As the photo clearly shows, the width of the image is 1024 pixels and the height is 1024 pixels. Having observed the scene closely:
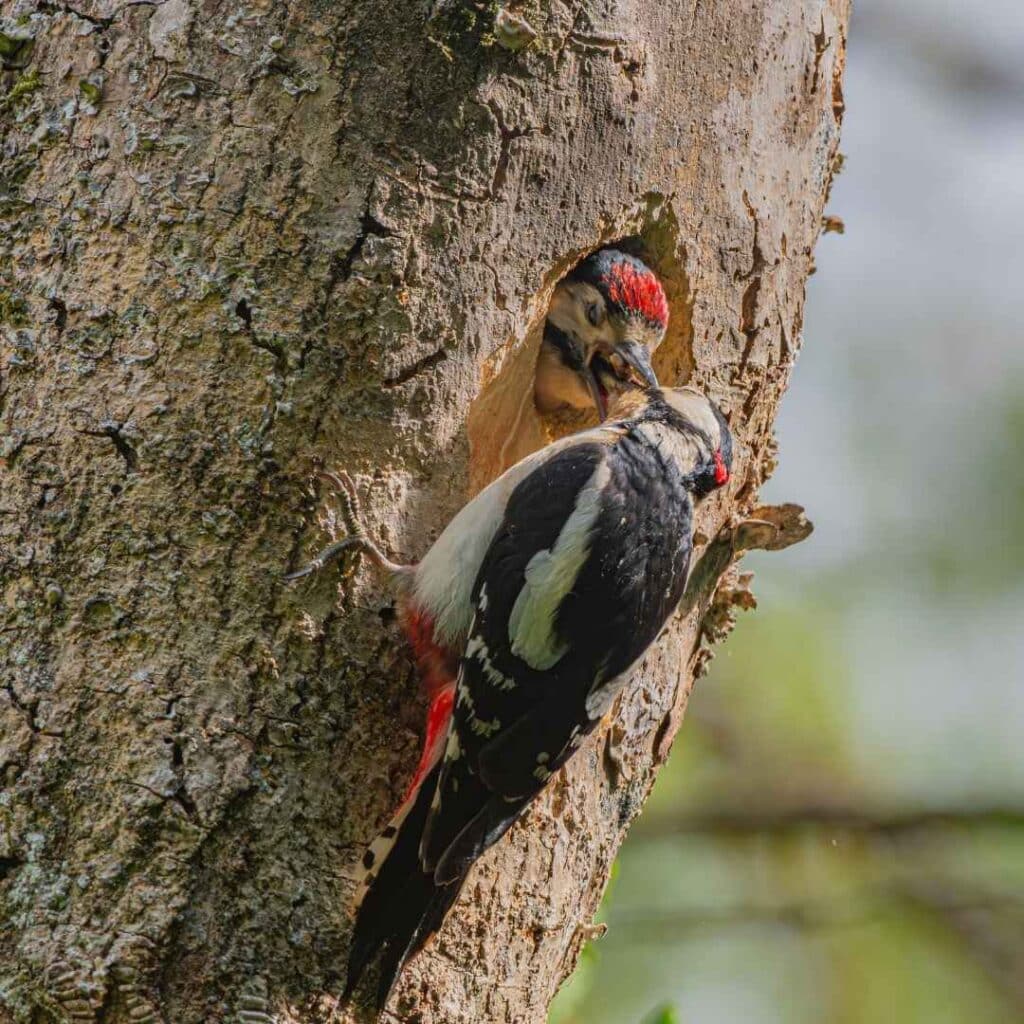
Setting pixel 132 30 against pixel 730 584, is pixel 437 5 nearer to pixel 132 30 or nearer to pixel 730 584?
pixel 132 30

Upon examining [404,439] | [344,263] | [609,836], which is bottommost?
[609,836]

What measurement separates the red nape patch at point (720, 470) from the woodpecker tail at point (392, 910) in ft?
3.33

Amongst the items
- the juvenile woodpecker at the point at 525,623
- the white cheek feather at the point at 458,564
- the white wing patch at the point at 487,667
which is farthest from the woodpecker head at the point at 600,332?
the white wing patch at the point at 487,667

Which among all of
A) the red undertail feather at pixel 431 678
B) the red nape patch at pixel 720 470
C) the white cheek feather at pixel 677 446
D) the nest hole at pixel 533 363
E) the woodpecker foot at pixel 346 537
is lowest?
the red undertail feather at pixel 431 678

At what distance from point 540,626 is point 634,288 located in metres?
0.86

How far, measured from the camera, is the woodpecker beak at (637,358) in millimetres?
3047

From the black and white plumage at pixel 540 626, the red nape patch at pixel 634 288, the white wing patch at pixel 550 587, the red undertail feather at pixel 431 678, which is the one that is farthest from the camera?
the red nape patch at pixel 634 288

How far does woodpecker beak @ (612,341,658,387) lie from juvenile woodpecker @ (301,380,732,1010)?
304 millimetres

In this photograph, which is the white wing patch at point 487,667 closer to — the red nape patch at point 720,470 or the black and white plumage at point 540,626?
the black and white plumage at point 540,626

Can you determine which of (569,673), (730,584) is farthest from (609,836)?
(730,584)

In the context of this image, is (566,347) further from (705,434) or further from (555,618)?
(555,618)

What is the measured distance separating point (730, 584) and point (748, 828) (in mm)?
2277

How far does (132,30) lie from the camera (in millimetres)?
2355

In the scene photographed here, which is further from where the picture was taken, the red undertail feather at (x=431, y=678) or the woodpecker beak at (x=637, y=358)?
the woodpecker beak at (x=637, y=358)
